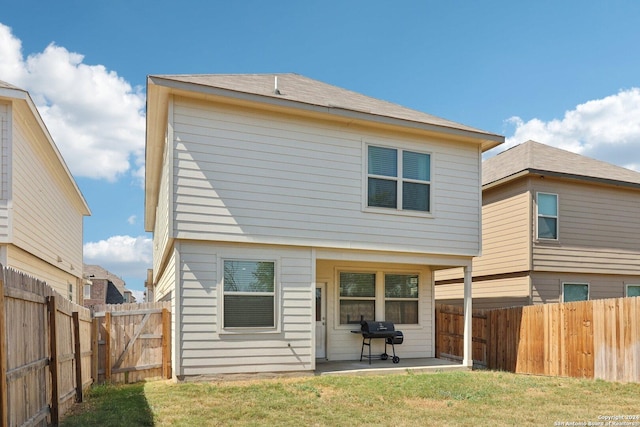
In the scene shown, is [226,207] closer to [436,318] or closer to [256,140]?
[256,140]

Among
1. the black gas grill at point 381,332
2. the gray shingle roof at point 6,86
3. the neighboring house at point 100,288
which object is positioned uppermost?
the gray shingle roof at point 6,86

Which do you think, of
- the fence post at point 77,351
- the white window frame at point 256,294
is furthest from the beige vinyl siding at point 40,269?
the white window frame at point 256,294

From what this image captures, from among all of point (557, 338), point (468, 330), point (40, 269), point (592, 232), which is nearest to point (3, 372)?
point (468, 330)

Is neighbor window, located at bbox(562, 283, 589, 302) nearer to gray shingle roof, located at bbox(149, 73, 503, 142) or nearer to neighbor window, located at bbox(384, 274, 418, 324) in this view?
neighbor window, located at bbox(384, 274, 418, 324)

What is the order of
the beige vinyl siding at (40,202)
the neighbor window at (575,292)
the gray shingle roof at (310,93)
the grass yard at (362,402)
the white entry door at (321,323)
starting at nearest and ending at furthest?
1. the grass yard at (362,402)
2. the gray shingle roof at (310,93)
3. the beige vinyl siding at (40,202)
4. the white entry door at (321,323)
5. the neighbor window at (575,292)

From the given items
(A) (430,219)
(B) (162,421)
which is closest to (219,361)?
(B) (162,421)

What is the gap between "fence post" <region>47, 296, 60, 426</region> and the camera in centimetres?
624

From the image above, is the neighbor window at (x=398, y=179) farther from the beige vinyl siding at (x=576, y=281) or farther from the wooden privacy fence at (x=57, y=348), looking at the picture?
the beige vinyl siding at (x=576, y=281)

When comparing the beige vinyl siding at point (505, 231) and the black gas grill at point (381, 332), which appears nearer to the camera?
the black gas grill at point (381, 332)

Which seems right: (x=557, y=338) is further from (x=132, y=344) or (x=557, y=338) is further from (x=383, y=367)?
(x=132, y=344)

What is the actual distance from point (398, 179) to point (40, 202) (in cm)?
959

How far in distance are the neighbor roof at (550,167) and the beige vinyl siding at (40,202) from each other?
12856mm

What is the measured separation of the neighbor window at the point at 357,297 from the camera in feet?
41.1

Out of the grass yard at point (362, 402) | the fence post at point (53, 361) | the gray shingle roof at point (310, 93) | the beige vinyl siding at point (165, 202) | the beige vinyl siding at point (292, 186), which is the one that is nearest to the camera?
the fence post at point (53, 361)
